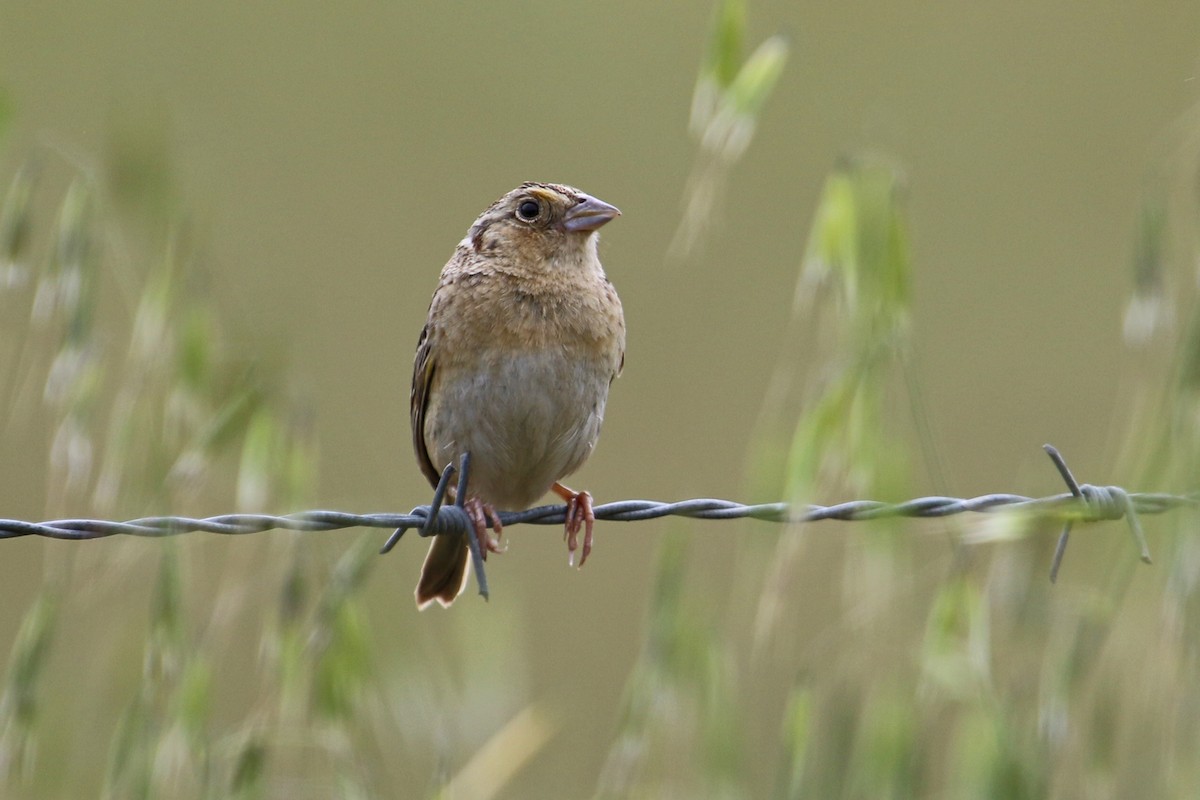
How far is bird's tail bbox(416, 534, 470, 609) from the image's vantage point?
543 cm

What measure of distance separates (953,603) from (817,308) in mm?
877

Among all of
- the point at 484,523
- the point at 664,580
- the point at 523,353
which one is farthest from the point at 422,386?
the point at 664,580

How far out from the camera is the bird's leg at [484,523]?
4.55 metres

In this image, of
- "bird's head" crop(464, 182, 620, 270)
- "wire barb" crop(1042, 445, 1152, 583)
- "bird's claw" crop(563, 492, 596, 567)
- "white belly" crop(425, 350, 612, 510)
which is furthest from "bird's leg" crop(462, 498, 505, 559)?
"wire barb" crop(1042, 445, 1152, 583)

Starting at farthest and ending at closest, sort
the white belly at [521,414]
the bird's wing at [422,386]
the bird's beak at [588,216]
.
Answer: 1. the bird's beak at [588,216]
2. the bird's wing at [422,386]
3. the white belly at [521,414]

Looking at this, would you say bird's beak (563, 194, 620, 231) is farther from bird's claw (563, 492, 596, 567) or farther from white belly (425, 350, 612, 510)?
bird's claw (563, 492, 596, 567)

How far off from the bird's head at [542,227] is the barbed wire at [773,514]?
5.37 feet

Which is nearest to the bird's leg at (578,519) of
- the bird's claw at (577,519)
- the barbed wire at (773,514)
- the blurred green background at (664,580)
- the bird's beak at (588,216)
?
the bird's claw at (577,519)

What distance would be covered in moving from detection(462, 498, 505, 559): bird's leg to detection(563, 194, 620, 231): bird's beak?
40.2 inches

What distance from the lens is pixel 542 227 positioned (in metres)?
5.23

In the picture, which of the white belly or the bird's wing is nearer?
the white belly

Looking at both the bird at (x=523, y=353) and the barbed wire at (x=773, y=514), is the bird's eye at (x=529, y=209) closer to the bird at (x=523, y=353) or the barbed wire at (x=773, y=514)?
the bird at (x=523, y=353)

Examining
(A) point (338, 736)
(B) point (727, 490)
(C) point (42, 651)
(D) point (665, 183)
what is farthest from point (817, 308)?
(D) point (665, 183)

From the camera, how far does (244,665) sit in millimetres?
7484
